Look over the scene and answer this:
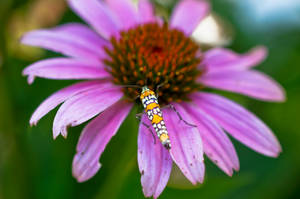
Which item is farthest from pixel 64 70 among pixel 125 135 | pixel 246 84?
pixel 246 84

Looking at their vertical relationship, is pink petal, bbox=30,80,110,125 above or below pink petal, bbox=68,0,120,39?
below

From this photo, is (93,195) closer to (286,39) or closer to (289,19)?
(286,39)

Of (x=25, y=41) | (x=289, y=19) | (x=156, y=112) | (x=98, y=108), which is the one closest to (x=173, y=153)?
(x=156, y=112)

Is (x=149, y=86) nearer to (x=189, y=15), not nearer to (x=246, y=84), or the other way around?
(x=246, y=84)

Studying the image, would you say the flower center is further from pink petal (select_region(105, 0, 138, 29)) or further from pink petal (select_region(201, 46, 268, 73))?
pink petal (select_region(105, 0, 138, 29))

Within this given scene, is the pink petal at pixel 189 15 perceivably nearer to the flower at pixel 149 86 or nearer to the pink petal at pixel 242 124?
the flower at pixel 149 86

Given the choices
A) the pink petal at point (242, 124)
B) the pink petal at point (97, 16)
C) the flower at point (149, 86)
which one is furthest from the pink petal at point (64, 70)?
the pink petal at point (242, 124)

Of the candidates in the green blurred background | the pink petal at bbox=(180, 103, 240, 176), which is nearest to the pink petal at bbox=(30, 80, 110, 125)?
the green blurred background
